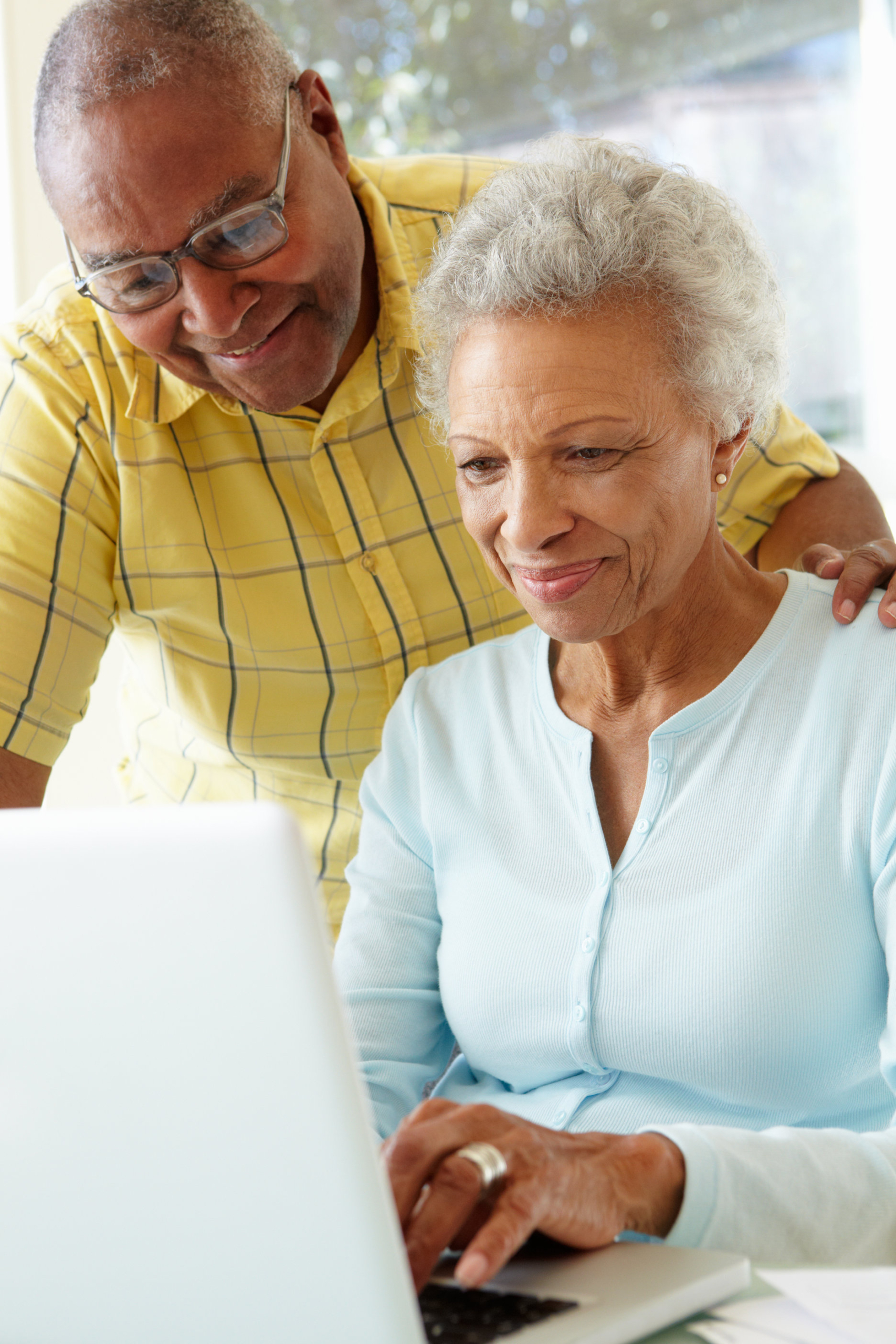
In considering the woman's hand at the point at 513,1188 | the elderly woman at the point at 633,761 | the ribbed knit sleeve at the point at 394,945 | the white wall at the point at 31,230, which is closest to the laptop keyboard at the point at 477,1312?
the woman's hand at the point at 513,1188

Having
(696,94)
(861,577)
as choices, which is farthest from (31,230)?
(861,577)

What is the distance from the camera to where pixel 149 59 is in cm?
147

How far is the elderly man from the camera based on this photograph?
58.3 inches

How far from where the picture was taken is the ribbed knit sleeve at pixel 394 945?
140cm

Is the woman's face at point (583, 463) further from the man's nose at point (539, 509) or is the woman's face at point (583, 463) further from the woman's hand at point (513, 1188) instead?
the woman's hand at point (513, 1188)

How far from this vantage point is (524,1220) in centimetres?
83

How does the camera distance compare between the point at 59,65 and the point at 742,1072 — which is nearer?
the point at 742,1072

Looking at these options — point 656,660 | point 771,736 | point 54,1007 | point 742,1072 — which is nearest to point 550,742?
point 656,660

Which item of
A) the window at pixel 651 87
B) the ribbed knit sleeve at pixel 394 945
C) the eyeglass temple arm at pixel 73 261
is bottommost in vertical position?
the ribbed knit sleeve at pixel 394 945

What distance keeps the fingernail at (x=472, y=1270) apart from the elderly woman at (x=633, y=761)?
12.5 inches

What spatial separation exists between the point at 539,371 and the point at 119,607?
764mm

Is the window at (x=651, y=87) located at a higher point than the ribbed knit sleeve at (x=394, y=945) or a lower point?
higher

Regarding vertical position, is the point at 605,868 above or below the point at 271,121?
below

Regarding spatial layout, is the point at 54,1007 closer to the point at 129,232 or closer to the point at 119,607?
the point at 129,232
